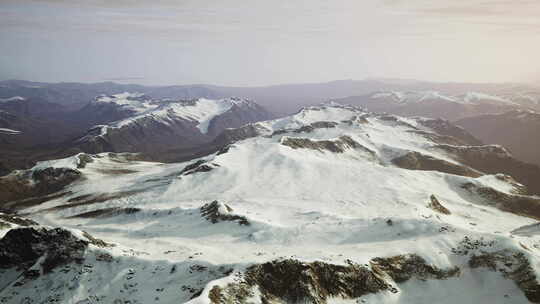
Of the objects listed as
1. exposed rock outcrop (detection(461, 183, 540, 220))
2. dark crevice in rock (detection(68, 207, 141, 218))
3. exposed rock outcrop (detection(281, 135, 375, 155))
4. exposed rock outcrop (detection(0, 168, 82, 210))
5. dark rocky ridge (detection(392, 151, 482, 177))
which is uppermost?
exposed rock outcrop (detection(281, 135, 375, 155))

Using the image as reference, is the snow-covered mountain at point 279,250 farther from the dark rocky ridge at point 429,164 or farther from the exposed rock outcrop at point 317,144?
the dark rocky ridge at point 429,164

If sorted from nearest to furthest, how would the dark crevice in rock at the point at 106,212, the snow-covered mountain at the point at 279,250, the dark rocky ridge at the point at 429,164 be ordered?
the snow-covered mountain at the point at 279,250
the dark crevice in rock at the point at 106,212
the dark rocky ridge at the point at 429,164

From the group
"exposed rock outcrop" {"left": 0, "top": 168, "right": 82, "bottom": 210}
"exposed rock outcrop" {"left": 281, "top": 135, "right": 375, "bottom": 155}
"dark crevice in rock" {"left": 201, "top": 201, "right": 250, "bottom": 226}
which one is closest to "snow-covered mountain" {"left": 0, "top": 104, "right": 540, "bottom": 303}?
"dark crevice in rock" {"left": 201, "top": 201, "right": 250, "bottom": 226}

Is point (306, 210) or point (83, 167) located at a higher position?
point (306, 210)

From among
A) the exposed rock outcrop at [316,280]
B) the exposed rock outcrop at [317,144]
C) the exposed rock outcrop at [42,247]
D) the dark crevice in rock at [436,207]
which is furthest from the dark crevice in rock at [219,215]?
the exposed rock outcrop at [317,144]

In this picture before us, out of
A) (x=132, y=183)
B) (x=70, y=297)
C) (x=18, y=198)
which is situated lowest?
(x=18, y=198)

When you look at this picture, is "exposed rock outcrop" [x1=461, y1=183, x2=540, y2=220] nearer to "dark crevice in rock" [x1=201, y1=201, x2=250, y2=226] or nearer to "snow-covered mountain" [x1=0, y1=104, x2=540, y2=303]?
"snow-covered mountain" [x1=0, y1=104, x2=540, y2=303]

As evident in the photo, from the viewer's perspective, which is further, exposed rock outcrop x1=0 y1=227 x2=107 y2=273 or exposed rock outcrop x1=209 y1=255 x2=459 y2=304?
exposed rock outcrop x1=0 y1=227 x2=107 y2=273

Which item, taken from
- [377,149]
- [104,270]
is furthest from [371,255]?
[377,149]

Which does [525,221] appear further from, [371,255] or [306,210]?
[371,255]

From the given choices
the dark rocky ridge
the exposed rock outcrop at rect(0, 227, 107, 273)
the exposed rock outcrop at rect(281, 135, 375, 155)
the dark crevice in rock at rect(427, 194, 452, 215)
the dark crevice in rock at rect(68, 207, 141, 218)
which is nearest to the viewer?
the exposed rock outcrop at rect(0, 227, 107, 273)

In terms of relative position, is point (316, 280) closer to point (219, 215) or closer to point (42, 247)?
point (219, 215)
